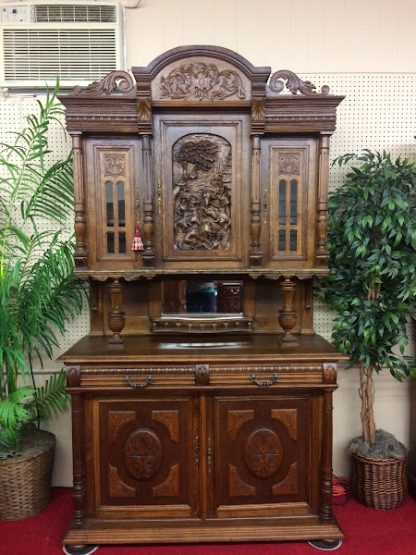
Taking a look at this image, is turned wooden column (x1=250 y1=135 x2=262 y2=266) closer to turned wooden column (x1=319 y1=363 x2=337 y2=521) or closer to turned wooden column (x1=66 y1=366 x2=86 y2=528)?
turned wooden column (x1=319 y1=363 x2=337 y2=521)

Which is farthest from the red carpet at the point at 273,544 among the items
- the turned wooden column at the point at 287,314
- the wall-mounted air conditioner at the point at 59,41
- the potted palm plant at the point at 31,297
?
the wall-mounted air conditioner at the point at 59,41

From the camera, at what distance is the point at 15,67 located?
8.65ft

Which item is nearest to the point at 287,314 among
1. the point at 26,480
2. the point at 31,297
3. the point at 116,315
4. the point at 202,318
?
the point at 202,318

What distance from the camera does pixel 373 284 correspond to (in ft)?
7.79

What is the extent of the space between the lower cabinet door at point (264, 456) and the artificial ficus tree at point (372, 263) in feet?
1.74

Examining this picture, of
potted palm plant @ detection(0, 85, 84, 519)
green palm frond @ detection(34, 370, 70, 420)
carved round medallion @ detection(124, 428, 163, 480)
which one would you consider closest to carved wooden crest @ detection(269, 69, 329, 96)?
potted palm plant @ detection(0, 85, 84, 519)

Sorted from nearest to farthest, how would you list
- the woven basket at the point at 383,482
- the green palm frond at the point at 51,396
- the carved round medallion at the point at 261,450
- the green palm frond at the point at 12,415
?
the green palm frond at the point at 12,415 < the carved round medallion at the point at 261,450 < the woven basket at the point at 383,482 < the green palm frond at the point at 51,396

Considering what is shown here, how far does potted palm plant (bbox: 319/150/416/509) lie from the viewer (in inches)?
89.7

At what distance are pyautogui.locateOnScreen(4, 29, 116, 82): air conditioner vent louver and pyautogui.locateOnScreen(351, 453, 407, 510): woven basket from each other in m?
2.97

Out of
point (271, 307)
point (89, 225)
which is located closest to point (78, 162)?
point (89, 225)

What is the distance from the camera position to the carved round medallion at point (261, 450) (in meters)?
2.18

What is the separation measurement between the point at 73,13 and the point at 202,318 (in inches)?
83.0

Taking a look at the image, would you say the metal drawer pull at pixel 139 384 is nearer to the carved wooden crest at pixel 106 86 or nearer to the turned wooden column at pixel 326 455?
the turned wooden column at pixel 326 455

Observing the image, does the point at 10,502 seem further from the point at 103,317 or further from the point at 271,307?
the point at 271,307
